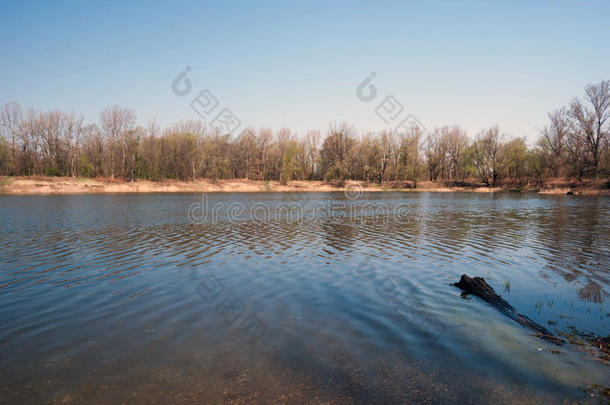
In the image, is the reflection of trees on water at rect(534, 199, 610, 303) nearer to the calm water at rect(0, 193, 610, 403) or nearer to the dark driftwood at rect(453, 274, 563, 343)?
the calm water at rect(0, 193, 610, 403)

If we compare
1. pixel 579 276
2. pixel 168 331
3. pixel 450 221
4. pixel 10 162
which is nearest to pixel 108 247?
pixel 168 331

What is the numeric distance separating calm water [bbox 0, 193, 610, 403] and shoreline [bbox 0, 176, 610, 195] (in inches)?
2227

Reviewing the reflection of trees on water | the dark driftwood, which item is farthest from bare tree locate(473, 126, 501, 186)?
the dark driftwood

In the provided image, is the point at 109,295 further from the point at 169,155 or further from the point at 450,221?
the point at 169,155

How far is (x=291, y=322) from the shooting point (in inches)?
283

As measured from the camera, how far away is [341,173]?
90562 mm

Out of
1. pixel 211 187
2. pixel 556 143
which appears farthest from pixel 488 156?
pixel 211 187

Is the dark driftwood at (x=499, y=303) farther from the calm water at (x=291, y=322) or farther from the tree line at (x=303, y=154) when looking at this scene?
the tree line at (x=303, y=154)

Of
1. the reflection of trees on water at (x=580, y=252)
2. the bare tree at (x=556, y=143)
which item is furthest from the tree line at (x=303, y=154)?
the reflection of trees on water at (x=580, y=252)

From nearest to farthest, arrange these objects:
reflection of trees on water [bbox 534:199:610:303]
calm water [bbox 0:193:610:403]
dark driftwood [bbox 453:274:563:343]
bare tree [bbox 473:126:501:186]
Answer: calm water [bbox 0:193:610:403]
dark driftwood [bbox 453:274:563:343]
reflection of trees on water [bbox 534:199:610:303]
bare tree [bbox 473:126:501:186]

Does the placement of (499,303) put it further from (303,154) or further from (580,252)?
(303,154)

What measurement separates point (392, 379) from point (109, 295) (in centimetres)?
753

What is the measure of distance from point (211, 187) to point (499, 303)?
2887 inches

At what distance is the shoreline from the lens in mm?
59938
